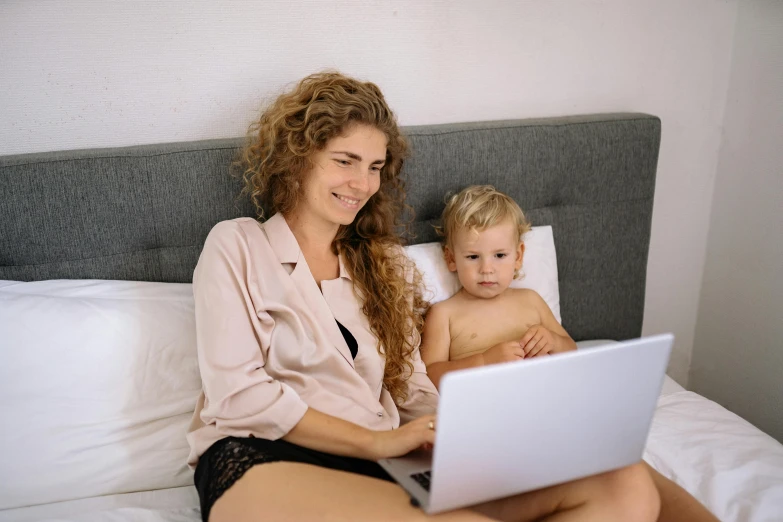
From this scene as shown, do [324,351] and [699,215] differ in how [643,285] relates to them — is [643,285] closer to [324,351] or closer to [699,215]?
[699,215]

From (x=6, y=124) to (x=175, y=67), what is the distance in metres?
0.40

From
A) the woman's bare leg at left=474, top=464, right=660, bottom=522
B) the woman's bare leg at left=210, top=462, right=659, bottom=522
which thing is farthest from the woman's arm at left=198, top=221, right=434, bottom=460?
the woman's bare leg at left=474, top=464, right=660, bottom=522

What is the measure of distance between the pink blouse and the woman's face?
0.10 metres

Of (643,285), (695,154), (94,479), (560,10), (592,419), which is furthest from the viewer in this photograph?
(695,154)

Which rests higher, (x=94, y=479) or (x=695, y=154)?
(x=695, y=154)

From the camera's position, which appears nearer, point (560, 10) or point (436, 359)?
point (436, 359)

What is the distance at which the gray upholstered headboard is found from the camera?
154 centimetres

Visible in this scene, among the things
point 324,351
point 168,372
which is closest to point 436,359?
point 324,351

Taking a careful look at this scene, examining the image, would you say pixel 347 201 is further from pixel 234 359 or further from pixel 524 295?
pixel 524 295

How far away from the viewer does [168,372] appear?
1.49 meters

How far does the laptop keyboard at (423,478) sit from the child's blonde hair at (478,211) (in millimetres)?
680

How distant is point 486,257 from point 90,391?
938 mm

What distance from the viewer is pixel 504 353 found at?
65.5 inches

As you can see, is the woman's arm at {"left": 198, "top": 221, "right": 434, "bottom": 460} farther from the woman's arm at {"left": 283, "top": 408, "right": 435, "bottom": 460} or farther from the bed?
the bed
